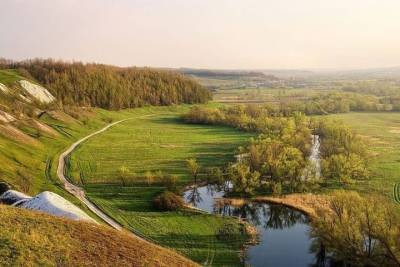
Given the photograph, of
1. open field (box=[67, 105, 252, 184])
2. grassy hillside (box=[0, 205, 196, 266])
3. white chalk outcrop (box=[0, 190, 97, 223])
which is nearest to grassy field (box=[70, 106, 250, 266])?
open field (box=[67, 105, 252, 184])

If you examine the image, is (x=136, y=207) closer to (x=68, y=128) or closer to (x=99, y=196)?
(x=99, y=196)

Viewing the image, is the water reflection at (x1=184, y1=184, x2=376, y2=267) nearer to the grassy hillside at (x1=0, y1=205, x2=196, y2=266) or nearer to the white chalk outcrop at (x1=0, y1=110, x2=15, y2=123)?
the grassy hillside at (x1=0, y1=205, x2=196, y2=266)

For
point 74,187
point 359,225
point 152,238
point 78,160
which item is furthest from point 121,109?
point 359,225

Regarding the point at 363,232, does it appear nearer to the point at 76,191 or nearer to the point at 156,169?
the point at 76,191

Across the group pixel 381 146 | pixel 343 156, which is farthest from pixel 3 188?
pixel 381 146

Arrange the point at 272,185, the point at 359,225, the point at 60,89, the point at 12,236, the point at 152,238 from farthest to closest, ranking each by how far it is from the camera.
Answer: the point at 60,89 < the point at 272,185 < the point at 152,238 < the point at 359,225 < the point at 12,236
